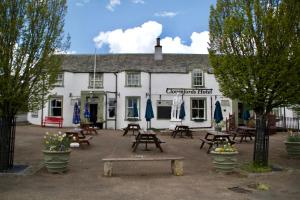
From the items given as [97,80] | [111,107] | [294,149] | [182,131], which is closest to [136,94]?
[111,107]

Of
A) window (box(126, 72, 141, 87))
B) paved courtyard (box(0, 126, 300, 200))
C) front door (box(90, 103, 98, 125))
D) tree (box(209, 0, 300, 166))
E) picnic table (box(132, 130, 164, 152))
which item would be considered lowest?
paved courtyard (box(0, 126, 300, 200))

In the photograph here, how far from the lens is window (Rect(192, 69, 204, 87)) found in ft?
86.2

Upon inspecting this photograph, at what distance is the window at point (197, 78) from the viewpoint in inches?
1034

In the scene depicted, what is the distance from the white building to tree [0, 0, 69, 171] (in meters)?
16.3

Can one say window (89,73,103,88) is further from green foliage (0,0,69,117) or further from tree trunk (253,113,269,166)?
tree trunk (253,113,269,166)

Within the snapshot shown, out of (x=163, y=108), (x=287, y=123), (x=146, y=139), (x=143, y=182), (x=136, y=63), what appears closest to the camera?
(x=143, y=182)

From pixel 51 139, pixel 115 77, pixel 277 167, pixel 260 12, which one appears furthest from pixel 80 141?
pixel 115 77

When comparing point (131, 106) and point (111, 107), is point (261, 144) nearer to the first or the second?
point (131, 106)

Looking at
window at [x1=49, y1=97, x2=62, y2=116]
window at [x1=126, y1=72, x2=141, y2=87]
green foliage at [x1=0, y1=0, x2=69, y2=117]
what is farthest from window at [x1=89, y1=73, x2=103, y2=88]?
green foliage at [x1=0, y1=0, x2=69, y2=117]

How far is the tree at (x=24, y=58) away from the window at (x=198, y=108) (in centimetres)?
1804

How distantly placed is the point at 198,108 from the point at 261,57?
1716 cm

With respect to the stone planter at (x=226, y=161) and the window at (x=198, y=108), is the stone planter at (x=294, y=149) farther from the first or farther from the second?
the window at (x=198, y=108)

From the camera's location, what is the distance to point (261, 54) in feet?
29.9

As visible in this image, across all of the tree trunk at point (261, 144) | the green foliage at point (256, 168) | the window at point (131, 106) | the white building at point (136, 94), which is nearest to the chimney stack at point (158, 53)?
the white building at point (136, 94)
